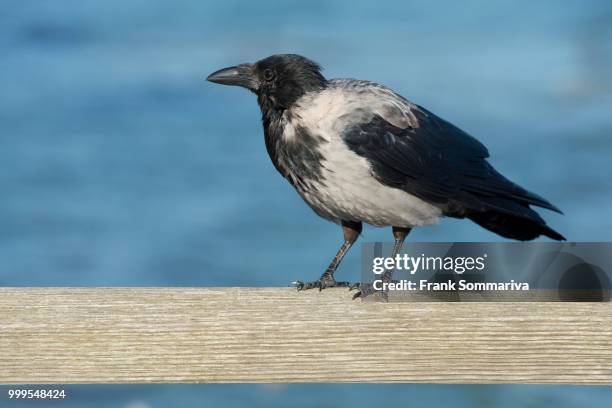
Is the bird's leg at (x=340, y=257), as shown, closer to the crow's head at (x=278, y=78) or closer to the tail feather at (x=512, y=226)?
the tail feather at (x=512, y=226)

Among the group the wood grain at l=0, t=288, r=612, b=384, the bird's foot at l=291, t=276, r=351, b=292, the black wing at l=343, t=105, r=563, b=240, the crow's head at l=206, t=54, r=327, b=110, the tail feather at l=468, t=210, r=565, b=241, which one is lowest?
the wood grain at l=0, t=288, r=612, b=384

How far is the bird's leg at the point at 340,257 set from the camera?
4684 mm

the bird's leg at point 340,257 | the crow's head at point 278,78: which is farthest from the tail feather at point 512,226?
the crow's head at point 278,78

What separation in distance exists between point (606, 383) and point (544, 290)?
45 cm

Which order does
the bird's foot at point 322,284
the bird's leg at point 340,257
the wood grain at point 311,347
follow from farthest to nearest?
1. the bird's leg at point 340,257
2. the bird's foot at point 322,284
3. the wood grain at point 311,347

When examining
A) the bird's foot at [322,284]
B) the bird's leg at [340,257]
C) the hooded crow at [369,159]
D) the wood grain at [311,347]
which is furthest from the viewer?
the bird's leg at [340,257]

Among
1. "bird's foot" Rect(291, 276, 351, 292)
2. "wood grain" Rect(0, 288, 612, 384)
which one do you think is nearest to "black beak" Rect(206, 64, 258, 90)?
"bird's foot" Rect(291, 276, 351, 292)

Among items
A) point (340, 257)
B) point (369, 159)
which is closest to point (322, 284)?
point (340, 257)

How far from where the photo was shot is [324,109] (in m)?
4.53

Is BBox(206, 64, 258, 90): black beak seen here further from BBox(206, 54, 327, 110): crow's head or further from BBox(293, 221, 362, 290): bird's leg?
BBox(293, 221, 362, 290): bird's leg

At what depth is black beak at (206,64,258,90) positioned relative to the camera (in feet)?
15.2

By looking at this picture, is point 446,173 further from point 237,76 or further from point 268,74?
point 237,76

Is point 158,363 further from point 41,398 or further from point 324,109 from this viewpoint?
point 324,109

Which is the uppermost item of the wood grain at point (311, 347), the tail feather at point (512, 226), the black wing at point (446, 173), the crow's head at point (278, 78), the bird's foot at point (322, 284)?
the crow's head at point (278, 78)
